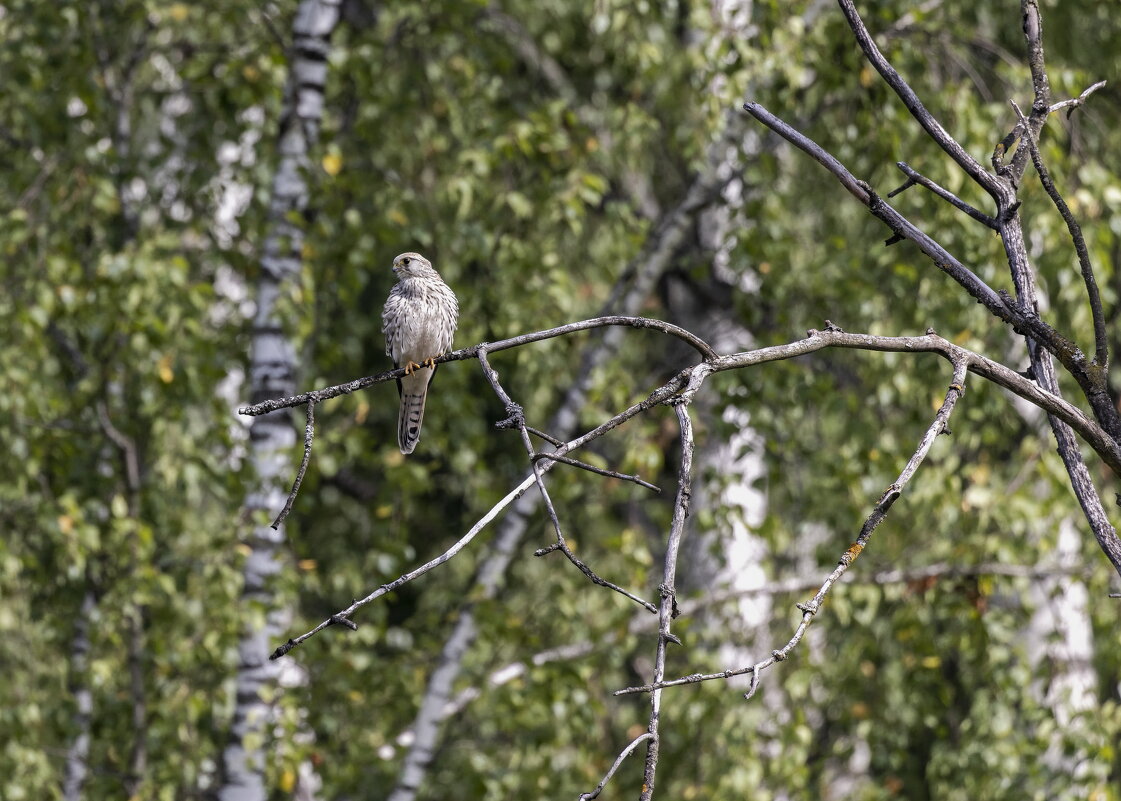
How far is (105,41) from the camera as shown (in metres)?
5.36

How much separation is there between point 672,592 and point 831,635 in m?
4.73

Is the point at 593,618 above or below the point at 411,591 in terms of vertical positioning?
below

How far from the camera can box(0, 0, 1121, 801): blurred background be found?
15.0ft

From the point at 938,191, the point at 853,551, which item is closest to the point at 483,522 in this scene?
the point at 853,551

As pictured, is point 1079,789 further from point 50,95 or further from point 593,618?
point 50,95

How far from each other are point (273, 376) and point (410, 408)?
579mm

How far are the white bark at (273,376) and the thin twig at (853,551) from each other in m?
2.87

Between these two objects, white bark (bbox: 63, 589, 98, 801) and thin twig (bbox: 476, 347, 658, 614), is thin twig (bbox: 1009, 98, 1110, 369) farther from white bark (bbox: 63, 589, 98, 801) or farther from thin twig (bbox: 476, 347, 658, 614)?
white bark (bbox: 63, 589, 98, 801)

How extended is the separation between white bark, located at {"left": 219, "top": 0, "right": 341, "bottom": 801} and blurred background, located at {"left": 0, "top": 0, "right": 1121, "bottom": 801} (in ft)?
0.05

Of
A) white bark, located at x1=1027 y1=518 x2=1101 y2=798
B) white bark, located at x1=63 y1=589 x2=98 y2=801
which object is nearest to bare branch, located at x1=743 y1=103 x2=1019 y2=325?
white bark, located at x1=1027 y1=518 x2=1101 y2=798

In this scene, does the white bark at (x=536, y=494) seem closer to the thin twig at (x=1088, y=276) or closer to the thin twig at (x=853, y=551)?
the thin twig at (x=1088, y=276)

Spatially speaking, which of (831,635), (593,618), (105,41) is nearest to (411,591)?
(593,618)

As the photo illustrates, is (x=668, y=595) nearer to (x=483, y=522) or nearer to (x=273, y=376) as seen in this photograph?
(x=483, y=522)

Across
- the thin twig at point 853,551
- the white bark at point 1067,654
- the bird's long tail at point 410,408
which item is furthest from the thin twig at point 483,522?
the white bark at point 1067,654
